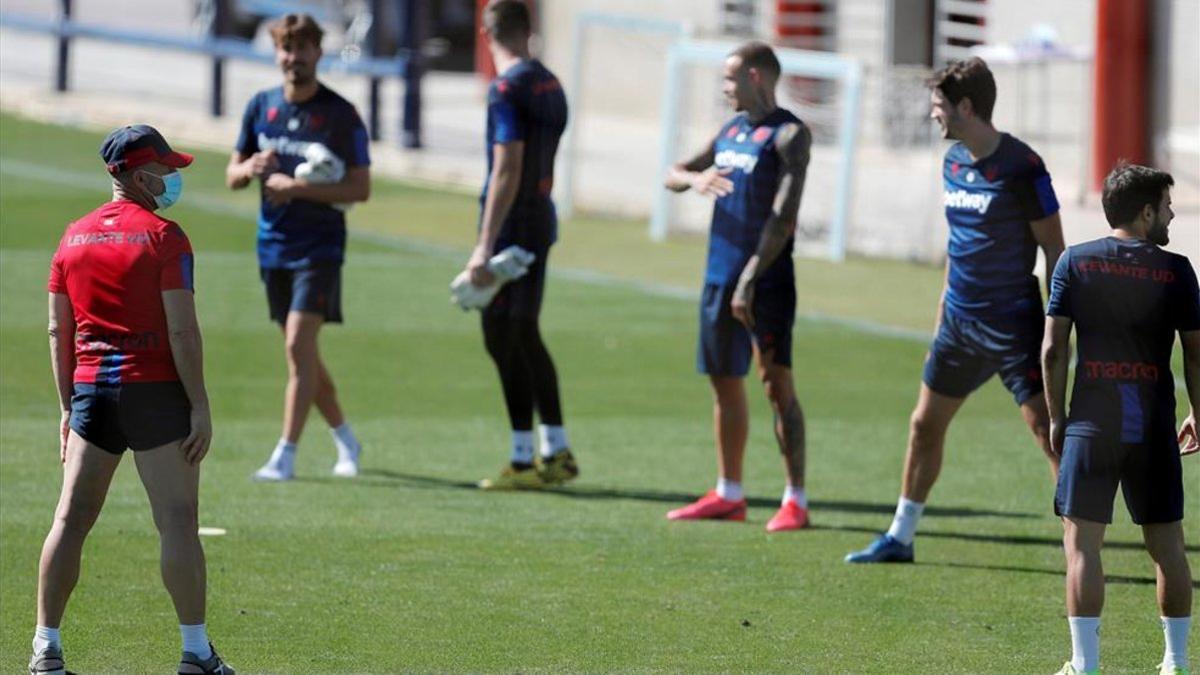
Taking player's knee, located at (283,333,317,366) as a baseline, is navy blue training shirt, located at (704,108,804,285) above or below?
above

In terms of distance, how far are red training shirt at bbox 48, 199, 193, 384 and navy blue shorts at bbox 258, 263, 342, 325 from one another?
3.63m

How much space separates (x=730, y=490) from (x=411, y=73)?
46.1 ft

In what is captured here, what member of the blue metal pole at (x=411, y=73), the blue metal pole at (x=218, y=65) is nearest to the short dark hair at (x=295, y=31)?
the blue metal pole at (x=411, y=73)

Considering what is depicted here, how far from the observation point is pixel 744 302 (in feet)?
29.5

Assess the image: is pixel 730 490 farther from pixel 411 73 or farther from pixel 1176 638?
pixel 411 73

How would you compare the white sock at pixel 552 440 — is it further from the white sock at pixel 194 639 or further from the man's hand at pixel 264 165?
the white sock at pixel 194 639

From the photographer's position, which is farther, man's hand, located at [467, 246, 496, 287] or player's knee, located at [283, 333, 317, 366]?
player's knee, located at [283, 333, 317, 366]

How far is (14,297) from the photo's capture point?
595 inches

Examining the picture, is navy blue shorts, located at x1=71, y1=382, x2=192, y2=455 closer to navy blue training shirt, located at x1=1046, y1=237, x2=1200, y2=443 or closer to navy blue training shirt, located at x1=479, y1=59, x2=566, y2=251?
navy blue training shirt, located at x1=1046, y1=237, x2=1200, y2=443

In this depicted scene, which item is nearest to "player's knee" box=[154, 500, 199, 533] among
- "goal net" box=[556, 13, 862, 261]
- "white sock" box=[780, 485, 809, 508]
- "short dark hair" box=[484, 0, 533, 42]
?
"white sock" box=[780, 485, 809, 508]

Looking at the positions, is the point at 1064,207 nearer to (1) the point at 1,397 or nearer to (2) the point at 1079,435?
(1) the point at 1,397

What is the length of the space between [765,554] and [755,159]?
1714 mm

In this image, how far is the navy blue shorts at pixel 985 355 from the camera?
811cm

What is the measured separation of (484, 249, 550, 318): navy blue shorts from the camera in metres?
10.1
